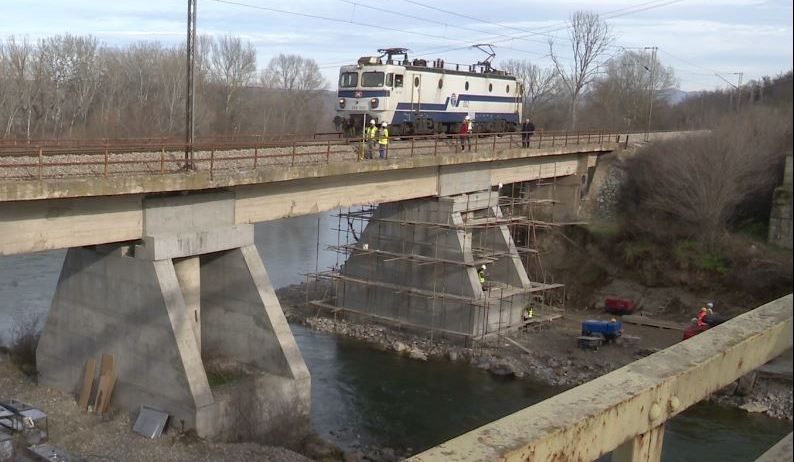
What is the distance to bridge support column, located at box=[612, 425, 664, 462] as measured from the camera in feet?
10.6

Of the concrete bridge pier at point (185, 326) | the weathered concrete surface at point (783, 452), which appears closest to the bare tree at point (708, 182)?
the concrete bridge pier at point (185, 326)

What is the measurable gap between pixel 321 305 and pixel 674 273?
1324cm

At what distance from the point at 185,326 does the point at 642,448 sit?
13572mm

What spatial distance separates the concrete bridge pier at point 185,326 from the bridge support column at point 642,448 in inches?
516

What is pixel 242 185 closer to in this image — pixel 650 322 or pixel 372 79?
pixel 372 79

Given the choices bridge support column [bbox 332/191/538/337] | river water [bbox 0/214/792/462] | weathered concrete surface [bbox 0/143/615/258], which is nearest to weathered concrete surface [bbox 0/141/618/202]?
weathered concrete surface [bbox 0/143/615/258]

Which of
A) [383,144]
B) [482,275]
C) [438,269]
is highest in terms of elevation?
[383,144]

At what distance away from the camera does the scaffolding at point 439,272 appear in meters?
25.1

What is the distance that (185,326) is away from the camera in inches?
615

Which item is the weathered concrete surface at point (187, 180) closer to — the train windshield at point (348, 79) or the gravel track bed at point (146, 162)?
the gravel track bed at point (146, 162)

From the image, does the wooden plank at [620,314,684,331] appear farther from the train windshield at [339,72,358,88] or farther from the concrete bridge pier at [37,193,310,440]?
the concrete bridge pier at [37,193,310,440]

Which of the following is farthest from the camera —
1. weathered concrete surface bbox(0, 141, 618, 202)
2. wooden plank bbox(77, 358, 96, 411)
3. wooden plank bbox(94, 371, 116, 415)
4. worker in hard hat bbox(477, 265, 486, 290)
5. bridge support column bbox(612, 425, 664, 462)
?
worker in hard hat bbox(477, 265, 486, 290)

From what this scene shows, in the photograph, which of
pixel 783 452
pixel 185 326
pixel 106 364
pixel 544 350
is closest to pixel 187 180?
pixel 185 326

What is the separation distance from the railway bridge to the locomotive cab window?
5.82 metres
